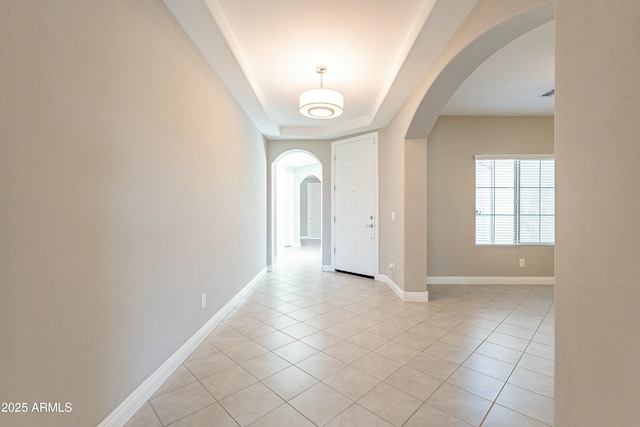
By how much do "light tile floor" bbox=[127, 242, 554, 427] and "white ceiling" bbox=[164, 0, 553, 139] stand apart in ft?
8.61

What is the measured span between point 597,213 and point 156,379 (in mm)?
2439

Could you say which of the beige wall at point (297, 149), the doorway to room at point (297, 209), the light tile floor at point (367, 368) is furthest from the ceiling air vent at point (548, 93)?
the doorway to room at point (297, 209)

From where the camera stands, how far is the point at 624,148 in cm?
79

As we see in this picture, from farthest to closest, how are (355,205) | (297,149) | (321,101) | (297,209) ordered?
(297,209) → (297,149) → (355,205) → (321,101)

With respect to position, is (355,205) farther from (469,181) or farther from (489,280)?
(489,280)

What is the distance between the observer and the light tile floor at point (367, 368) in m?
1.63

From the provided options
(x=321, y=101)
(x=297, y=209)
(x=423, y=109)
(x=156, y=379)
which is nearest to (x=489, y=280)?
(x=423, y=109)

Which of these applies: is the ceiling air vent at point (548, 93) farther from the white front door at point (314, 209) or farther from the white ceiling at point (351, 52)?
the white front door at point (314, 209)

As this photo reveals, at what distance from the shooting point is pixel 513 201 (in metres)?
4.70

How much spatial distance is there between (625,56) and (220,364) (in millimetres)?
2701

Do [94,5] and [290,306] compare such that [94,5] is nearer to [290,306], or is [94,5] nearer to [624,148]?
[624,148]

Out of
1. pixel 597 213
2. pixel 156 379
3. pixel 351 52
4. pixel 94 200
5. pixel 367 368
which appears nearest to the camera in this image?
pixel 597 213

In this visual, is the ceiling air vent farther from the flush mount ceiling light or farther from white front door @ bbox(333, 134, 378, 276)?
the flush mount ceiling light

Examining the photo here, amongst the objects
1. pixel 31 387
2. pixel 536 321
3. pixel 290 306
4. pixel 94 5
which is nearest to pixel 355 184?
pixel 290 306
